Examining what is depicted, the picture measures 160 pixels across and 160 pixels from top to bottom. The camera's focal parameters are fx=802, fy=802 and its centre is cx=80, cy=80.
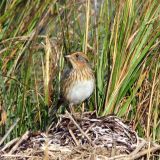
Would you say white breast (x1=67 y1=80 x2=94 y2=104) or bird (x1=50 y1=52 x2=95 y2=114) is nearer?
white breast (x1=67 y1=80 x2=94 y2=104)

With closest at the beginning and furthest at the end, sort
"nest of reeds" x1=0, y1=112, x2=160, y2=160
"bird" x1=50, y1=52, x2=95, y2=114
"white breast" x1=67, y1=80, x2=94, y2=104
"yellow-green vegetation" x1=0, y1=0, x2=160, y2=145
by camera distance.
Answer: "nest of reeds" x1=0, y1=112, x2=160, y2=160 < "yellow-green vegetation" x1=0, y1=0, x2=160, y2=145 < "white breast" x1=67, y1=80, x2=94, y2=104 < "bird" x1=50, y1=52, x2=95, y2=114

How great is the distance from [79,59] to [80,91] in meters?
0.24

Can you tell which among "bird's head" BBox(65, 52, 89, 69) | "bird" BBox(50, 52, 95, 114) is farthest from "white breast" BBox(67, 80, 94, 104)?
"bird's head" BBox(65, 52, 89, 69)

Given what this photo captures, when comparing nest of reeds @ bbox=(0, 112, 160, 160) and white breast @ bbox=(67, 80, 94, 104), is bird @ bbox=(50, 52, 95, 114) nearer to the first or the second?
white breast @ bbox=(67, 80, 94, 104)

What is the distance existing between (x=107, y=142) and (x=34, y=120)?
97cm

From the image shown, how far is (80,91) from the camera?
5.95m

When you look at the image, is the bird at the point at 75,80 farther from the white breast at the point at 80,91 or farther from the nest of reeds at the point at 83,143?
the nest of reeds at the point at 83,143

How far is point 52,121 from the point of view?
578 cm

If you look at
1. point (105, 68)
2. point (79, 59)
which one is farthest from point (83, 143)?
point (79, 59)

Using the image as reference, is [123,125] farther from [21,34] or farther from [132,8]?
[21,34]

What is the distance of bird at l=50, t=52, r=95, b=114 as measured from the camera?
5.90 m

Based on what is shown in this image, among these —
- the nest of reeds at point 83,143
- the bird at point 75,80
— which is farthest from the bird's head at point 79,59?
the nest of reeds at point 83,143

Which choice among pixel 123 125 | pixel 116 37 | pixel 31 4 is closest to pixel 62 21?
pixel 31 4

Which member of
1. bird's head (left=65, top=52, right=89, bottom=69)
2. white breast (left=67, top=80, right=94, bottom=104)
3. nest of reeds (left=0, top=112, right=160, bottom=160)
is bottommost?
nest of reeds (left=0, top=112, right=160, bottom=160)
